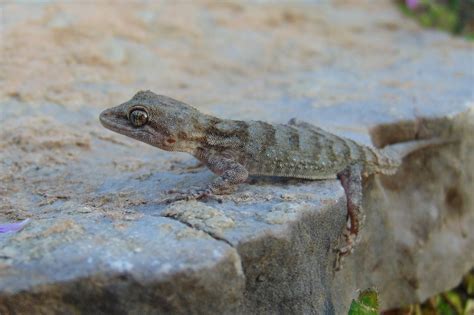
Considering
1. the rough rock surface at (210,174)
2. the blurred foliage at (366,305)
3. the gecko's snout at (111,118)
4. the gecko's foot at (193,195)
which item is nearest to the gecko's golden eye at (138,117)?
the gecko's snout at (111,118)

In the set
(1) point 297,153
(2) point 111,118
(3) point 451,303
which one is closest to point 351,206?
(1) point 297,153

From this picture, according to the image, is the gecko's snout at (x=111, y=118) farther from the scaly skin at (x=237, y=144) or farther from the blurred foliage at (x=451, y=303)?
the blurred foliage at (x=451, y=303)

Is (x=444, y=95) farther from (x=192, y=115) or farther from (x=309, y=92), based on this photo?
(x=192, y=115)

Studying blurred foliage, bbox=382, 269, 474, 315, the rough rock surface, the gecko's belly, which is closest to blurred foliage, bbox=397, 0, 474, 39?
the rough rock surface

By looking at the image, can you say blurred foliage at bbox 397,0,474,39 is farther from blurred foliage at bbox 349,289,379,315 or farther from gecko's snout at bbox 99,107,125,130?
blurred foliage at bbox 349,289,379,315

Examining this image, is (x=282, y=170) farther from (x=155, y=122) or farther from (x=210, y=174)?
(x=155, y=122)
